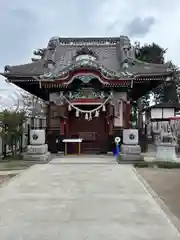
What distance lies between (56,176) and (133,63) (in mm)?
13133

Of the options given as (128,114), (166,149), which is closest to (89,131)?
(128,114)

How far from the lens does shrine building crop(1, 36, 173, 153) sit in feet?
74.2

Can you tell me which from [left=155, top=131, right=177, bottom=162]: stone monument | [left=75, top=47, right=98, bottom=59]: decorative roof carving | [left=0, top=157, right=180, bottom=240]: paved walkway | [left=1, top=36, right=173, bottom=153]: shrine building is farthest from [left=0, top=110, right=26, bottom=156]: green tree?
[left=0, top=157, right=180, bottom=240]: paved walkway

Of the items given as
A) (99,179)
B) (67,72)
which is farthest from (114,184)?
(67,72)

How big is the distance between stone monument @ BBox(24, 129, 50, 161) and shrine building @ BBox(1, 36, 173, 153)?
148 inches

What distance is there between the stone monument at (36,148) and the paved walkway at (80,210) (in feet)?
20.2

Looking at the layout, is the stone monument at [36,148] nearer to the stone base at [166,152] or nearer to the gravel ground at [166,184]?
the stone base at [166,152]

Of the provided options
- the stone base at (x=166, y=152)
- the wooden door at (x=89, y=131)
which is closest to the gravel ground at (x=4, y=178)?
the stone base at (x=166, y=152)

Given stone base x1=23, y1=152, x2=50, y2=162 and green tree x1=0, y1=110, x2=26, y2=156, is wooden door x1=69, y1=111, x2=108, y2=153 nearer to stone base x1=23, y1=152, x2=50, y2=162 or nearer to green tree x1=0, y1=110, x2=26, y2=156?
green tree x1=0, y1=110, x2=26, y2=156

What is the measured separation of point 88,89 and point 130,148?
18.4 ft

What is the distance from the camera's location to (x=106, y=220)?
24.0ft

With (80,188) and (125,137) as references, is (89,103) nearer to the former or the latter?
(125,137)

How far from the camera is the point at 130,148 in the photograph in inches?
768

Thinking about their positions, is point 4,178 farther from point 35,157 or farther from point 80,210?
point 35,157
